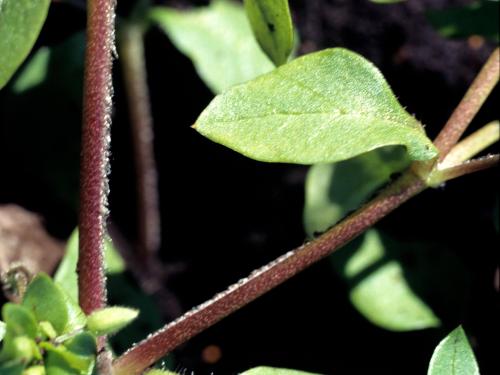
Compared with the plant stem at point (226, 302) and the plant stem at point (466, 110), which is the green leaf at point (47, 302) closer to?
the plant stem at point (226, 302)

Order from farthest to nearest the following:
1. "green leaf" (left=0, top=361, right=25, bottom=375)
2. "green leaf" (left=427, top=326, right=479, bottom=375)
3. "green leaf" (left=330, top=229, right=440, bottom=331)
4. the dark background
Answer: the dark background → "green leaf" (left=330, top=229, right=440, bottom=331) → "green leaf" (left=427, top=326, right=479, bottom=375) → "green leaf" (left=0, top=361, right=25, bottom=375)

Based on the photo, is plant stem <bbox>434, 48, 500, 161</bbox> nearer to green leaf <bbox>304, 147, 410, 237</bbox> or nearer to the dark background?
green leaf <bbox>304, 147, 410, 237</bbox>

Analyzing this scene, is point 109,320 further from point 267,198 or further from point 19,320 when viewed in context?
point 267,198

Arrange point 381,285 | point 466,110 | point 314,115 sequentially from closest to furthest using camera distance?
point 314,115 < point 466,110 < point 381,285

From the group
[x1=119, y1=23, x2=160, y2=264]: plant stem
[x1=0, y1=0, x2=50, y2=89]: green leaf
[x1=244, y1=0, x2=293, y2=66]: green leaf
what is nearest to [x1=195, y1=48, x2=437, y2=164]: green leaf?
[x1=244, y1=0, x2=293, y2=66]: green leaf

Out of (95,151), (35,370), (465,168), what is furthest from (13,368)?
(465,168)

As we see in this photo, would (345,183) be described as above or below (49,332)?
below

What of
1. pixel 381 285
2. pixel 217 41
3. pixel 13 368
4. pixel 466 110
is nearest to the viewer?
pixel 13 368
